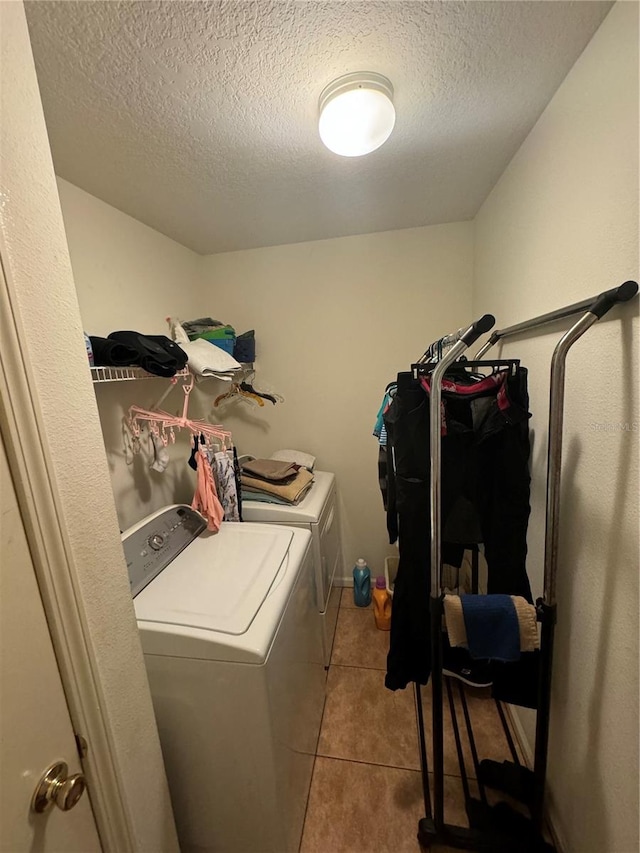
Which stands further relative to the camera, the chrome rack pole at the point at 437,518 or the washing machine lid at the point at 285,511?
the washing machine lid at the point at 285,511

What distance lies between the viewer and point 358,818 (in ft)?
4.06

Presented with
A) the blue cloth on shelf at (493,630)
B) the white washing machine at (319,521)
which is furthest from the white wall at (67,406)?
the white washing machine at (319,521)

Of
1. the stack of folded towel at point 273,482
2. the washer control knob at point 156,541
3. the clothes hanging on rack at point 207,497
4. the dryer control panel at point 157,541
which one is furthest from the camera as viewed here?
the stack of folded towel at point 273,482

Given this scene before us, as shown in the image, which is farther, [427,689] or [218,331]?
[218,331]

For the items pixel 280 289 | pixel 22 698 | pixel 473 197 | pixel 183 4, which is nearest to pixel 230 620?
pixel 22 698

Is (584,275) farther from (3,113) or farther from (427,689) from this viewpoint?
(427,689)

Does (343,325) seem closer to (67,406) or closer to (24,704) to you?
(67,406)

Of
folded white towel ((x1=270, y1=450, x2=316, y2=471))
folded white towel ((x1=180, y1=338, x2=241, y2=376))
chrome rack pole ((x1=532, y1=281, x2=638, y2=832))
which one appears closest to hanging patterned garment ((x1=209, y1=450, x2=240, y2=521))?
folded white towel ((x1=180, y1=338, x2=241, y2=376))

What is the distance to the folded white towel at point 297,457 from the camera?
7.31 ft

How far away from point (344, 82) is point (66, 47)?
691 millimetres

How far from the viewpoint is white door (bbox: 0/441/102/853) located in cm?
51

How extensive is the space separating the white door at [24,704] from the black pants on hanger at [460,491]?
0.99 m

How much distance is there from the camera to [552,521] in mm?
887

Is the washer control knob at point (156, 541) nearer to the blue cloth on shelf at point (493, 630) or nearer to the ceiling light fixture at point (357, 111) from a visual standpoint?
the blue cloth on shelf at point (493, 630)
